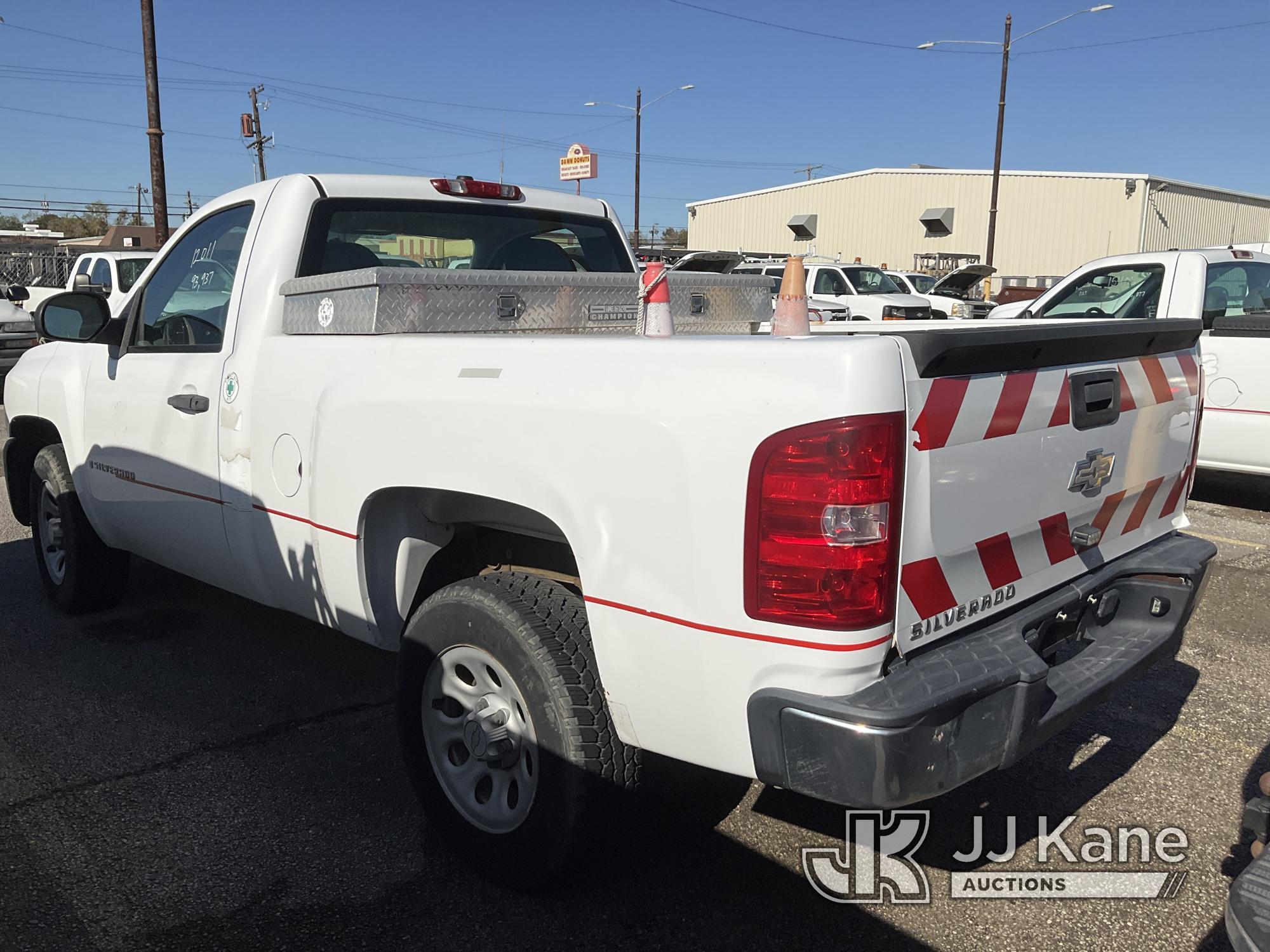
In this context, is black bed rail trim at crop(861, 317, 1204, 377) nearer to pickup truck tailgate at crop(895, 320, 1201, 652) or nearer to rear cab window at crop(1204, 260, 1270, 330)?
pickup truck tailgate at crop(895, 320, 1201, 652)

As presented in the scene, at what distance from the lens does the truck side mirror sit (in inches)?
169

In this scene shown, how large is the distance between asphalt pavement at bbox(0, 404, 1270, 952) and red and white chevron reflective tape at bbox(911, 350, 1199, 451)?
850 mm

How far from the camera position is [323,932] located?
2684 mm

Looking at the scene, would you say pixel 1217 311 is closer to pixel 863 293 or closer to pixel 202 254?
pixel 202 254

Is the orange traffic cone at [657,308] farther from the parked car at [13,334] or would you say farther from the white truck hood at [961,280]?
the white truck hood at [961,280]

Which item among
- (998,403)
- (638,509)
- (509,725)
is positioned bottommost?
(509,725)

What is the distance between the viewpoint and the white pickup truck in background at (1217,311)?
7.20m

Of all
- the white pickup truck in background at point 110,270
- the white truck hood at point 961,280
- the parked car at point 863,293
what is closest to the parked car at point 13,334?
the white pickup truck in background at point 110,270

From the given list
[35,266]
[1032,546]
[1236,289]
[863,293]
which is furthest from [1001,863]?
[35,266]

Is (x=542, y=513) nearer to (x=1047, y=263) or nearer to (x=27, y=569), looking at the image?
(x=27, y=569)

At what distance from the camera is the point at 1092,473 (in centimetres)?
275

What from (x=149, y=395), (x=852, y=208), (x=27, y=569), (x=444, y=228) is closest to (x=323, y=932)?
(x=149, y=395)

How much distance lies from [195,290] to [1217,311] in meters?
7.03

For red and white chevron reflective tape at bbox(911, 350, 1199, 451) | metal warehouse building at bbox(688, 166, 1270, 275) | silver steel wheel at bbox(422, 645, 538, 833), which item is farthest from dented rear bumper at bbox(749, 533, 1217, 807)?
metal warehouse building at bbox(688, 166, 1270, 275)
